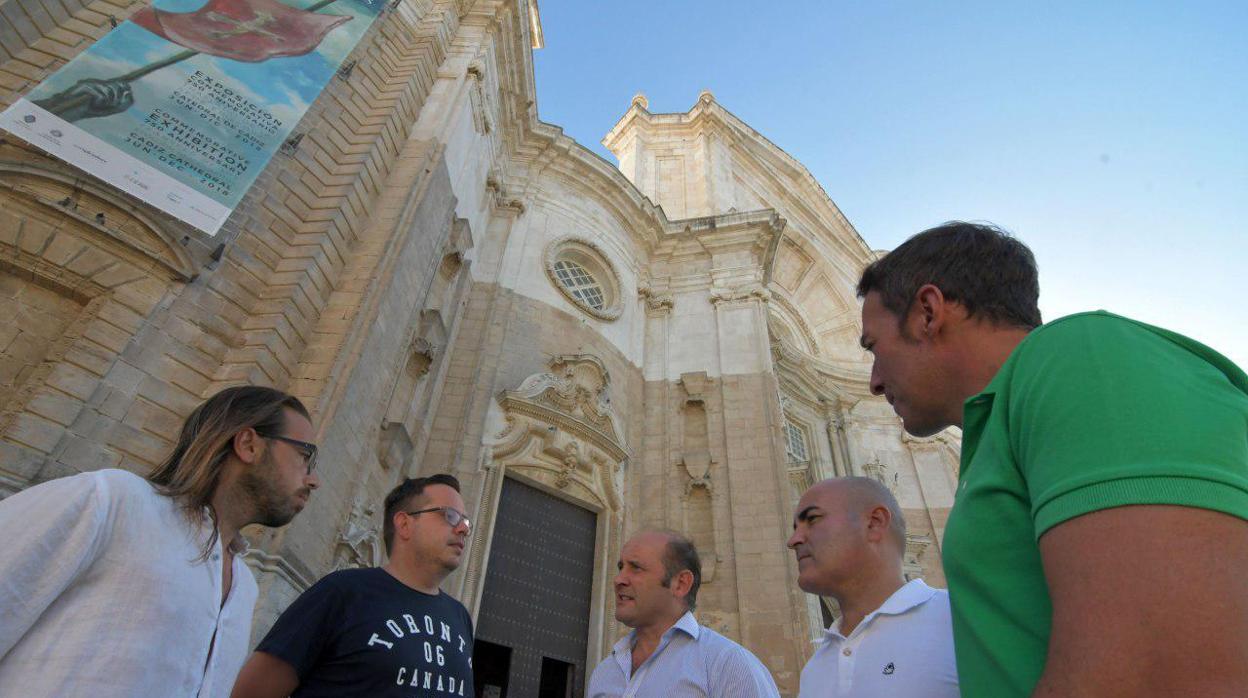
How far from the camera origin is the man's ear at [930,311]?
154 centimetres

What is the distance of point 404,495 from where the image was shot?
3.85 m

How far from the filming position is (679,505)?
13078 mm

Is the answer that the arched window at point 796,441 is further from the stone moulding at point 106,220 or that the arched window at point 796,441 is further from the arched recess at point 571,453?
the stone moulding at point 106,220

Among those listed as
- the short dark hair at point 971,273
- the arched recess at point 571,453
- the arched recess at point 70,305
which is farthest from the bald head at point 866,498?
the arched recess at point 571,453

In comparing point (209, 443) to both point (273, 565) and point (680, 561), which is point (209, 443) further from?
point (273, 565)

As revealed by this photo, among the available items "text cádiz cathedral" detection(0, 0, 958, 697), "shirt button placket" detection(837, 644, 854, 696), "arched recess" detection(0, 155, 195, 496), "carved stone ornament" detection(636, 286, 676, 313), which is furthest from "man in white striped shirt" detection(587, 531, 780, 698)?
"carved stone ornament" detection(636, 286, 676, 313)

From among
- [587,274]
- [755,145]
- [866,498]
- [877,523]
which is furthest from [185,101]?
[755,145]

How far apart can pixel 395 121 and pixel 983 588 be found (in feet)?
34.2

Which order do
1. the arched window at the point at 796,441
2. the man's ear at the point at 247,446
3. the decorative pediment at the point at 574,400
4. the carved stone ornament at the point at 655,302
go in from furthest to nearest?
the arched window at the point at 796,441, the carved stone ornament at the point at 655,302, the decorative pediment at the point at 574,400, the man's ear at the point at 247,446

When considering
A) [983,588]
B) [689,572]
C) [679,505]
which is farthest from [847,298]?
[983,588]

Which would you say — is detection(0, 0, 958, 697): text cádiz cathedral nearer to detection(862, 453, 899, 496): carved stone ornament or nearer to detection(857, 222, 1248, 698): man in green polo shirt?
detection(862, 453, 899, 496): carved stone ornament

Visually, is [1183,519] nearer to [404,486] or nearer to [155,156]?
[404,486]

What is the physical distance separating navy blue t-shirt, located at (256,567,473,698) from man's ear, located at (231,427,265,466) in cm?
85

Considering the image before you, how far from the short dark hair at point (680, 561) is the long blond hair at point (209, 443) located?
2426mm
